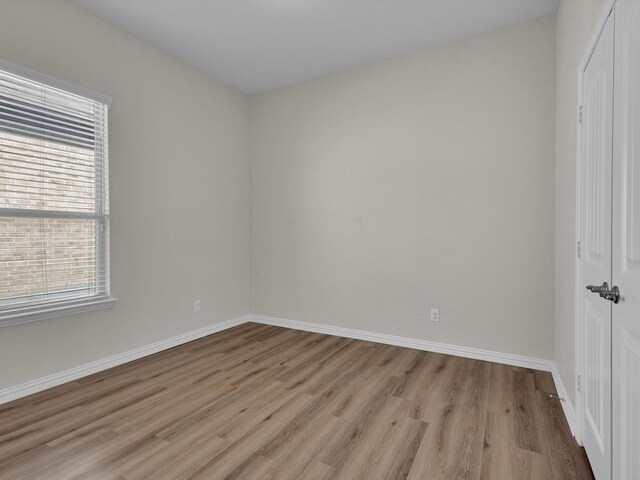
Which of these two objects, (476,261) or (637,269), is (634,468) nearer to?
(637,269)

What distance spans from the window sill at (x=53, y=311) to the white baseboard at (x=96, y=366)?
447 mm

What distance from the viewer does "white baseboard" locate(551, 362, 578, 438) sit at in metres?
1.99

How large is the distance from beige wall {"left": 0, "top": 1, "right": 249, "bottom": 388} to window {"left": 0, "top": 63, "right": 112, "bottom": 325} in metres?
0.12

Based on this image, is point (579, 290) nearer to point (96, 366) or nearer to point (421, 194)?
point (421, 194)

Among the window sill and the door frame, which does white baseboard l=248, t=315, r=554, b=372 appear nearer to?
the door frame

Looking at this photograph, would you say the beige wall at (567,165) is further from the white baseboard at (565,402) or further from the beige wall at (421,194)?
the beige wall at (421,194)

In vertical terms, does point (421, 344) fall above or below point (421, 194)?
below

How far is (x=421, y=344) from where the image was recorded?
3.43 metres

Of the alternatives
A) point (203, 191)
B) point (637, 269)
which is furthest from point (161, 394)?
point (637, 269)

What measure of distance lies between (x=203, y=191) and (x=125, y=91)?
1.18 m

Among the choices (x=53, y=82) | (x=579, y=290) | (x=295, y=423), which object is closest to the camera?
(x=579, y=290)

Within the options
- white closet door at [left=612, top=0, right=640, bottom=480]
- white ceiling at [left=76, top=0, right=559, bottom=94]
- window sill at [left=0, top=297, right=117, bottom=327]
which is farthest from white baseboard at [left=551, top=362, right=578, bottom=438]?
window sill at [left=0, top=297, right=117, bottom=327]

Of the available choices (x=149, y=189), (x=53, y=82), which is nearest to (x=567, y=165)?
(x=149, y=189)

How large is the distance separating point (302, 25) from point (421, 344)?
3129 millimetres
